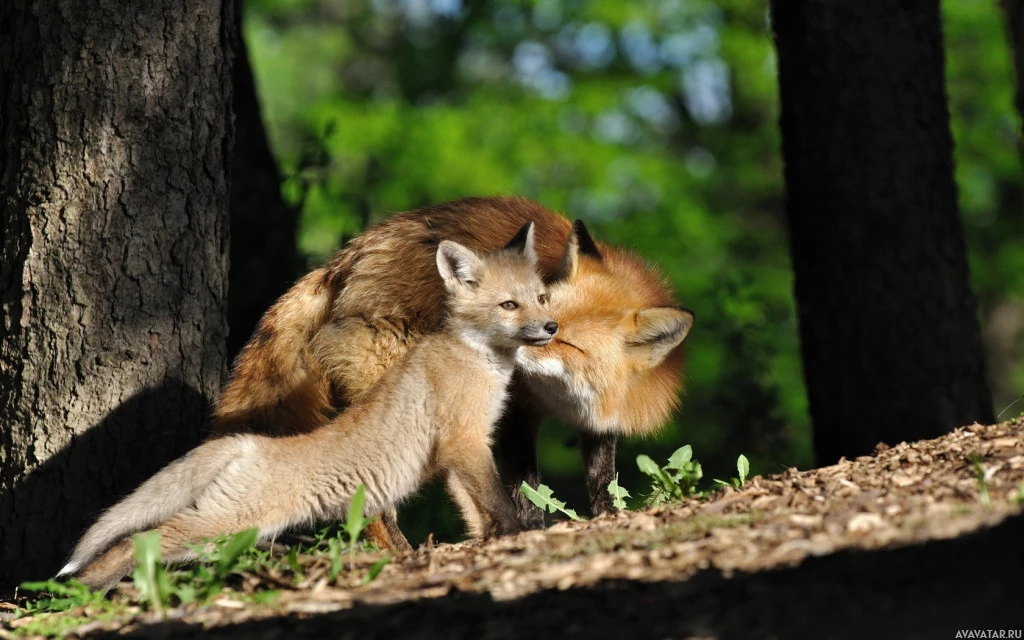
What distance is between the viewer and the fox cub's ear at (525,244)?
5883 millimetres

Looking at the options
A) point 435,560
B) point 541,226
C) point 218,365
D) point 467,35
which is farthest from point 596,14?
point 435,560

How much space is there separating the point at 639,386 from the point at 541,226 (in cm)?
116

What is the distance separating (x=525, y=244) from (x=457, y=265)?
401 millimetres

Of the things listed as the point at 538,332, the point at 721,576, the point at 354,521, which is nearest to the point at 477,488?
the point at 354,521

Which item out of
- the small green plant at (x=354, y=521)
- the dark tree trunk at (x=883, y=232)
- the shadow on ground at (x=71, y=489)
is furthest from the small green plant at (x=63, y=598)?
the dark tree trunk at (x=883, y=232)

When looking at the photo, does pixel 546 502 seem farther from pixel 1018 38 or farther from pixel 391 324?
pixel 1018 38

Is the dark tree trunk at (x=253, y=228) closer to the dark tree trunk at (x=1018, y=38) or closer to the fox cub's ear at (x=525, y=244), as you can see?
the fox cub's ear at (x=525, y=244)

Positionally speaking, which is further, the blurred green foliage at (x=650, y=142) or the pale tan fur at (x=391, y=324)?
the blurred green foliage at (x=650, y=142)

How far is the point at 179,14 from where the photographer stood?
5.50m

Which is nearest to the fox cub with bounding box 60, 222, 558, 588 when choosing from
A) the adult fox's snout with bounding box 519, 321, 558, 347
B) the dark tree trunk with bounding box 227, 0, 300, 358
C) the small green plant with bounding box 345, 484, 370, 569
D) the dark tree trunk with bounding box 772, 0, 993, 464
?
the adult fox's snout with bounding box 519, 321, 558, 347

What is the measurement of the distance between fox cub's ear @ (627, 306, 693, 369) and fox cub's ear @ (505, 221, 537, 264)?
0.76 metres

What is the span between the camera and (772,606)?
10.9 ft

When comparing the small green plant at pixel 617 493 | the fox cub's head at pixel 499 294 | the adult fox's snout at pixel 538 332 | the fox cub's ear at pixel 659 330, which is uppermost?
the fox cub's head at pixel 499 294

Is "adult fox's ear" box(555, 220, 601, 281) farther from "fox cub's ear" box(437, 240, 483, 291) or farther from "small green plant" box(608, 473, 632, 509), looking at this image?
"small green plant" box(608, 473, 632, 509)
